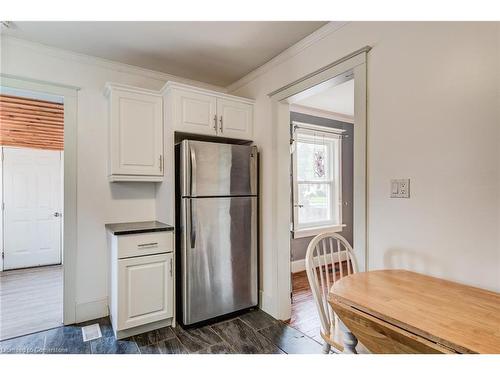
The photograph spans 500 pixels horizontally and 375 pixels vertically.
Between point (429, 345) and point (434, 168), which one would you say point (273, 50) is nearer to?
point (434, 168)

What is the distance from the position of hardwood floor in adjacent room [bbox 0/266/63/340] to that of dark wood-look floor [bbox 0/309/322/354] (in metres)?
0.21

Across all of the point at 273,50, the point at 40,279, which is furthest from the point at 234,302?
the point at 40,279

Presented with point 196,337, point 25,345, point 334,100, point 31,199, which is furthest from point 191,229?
point 31,199

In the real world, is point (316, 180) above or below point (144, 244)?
above

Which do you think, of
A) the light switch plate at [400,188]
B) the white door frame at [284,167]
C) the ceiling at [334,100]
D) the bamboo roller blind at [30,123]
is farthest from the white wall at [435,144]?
the bamboo roller blind at [30,123]

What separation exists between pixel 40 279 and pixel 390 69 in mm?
4822

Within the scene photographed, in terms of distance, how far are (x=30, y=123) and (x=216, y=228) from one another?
10.4 feet

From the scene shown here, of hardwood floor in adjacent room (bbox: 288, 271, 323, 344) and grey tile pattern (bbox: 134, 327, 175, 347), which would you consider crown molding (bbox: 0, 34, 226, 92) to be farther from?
hardwood floor in adjacent room (bbox: 288, 271, 323, 344)

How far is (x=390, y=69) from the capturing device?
164cm

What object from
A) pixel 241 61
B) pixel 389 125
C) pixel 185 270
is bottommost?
pixel 185 270

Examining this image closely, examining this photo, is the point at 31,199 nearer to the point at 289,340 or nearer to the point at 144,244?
the point at 144,244

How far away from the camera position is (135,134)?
2.40 meters

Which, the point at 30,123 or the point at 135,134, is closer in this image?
the point at 135,134

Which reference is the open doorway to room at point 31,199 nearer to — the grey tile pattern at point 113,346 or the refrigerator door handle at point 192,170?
the grey tile pattern at point 113,346
